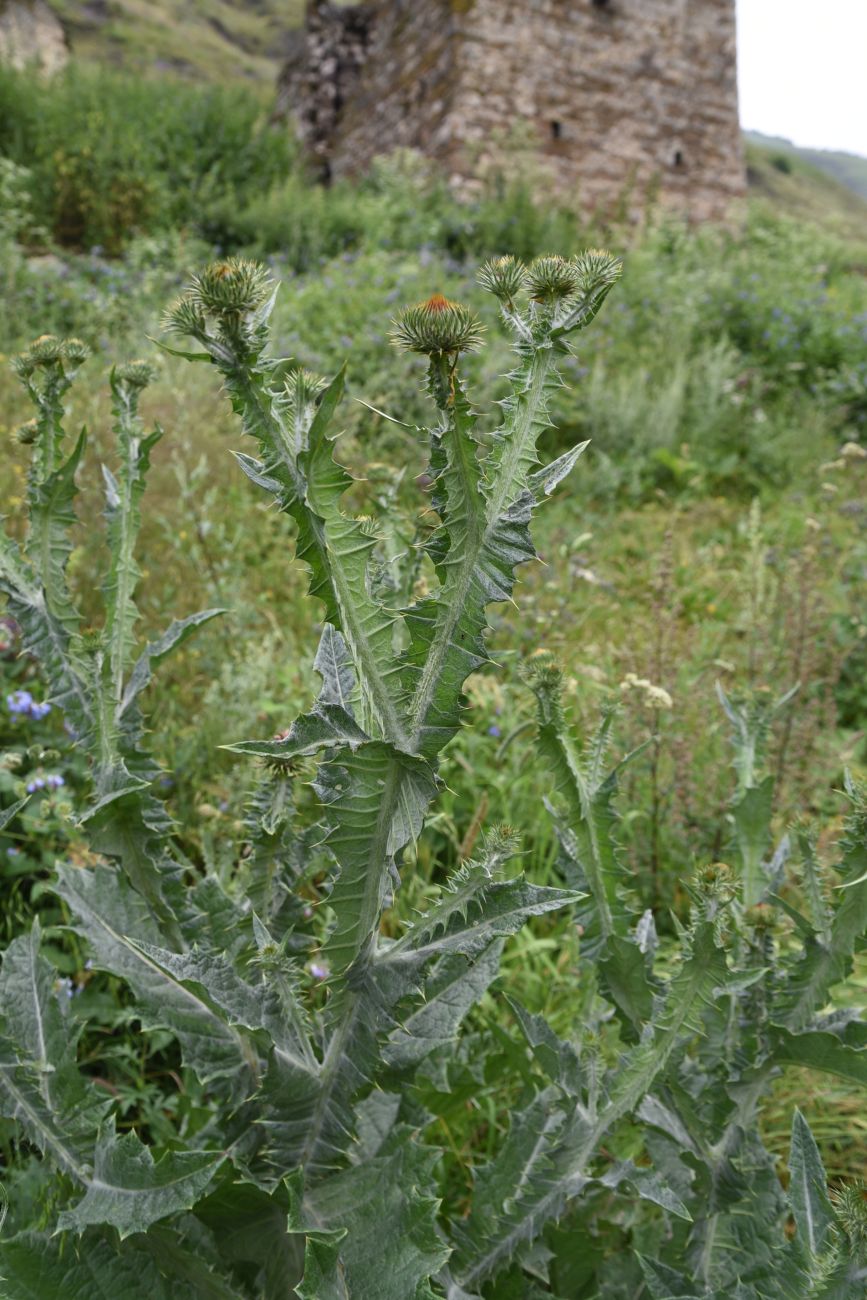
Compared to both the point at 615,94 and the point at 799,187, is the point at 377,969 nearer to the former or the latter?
the point at 615,94

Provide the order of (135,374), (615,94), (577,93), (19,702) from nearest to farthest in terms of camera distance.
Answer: (135,374) < (19,702) < (577,93) < (615,94)

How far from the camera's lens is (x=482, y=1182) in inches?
50.3

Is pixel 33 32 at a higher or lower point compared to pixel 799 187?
lower

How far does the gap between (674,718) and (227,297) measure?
98.0 inches

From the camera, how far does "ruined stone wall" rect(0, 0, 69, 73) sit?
1847 centimetres

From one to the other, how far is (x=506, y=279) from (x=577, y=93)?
36.1 feet

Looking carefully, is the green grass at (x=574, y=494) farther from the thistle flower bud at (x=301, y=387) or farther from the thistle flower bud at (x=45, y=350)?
the thistle flower bud at (x=301, y=387)

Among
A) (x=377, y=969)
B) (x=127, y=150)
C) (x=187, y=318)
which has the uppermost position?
(x=127, y=150)

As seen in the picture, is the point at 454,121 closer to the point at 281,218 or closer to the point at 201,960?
the point at 281,218

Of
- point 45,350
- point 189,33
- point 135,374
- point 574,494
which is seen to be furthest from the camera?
point 189,33

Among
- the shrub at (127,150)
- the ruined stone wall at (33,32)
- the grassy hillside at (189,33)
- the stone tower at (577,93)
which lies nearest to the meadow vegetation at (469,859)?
the shrub at (127,150)

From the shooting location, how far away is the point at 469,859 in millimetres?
1586

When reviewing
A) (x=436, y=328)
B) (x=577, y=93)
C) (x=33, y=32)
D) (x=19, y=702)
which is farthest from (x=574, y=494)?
(x=33, y=32)

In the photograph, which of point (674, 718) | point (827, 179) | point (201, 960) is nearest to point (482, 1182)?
point (201, 960)
